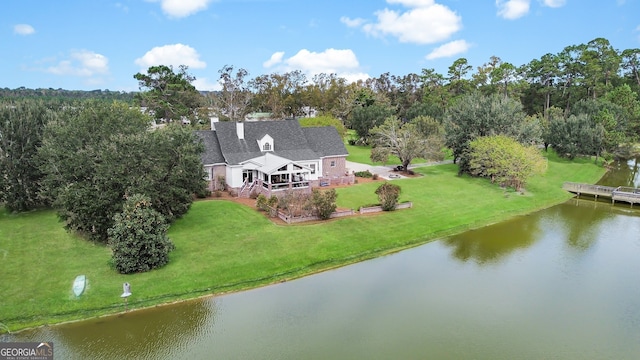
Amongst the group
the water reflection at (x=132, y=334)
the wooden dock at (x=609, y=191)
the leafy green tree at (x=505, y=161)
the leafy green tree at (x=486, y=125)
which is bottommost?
the water reflection at (x=132, y=334)

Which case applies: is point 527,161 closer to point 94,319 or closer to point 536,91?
point 94,319

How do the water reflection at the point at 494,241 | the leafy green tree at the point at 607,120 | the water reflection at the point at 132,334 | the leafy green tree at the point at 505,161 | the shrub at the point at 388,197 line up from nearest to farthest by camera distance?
the water reflection at the point at 132,334 < the water reflection at the point at 494,241 < the shrub at the point at 388,197 < the leafy green tree at the point at 505,161 < the leafy green tree at the point at 607,120

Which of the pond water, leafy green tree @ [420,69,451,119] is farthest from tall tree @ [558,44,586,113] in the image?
the pond water

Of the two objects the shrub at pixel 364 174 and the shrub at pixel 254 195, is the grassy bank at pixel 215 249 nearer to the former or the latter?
the shrub at pixel 254 195

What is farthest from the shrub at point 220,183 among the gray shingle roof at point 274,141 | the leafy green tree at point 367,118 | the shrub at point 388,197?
the leafy green tree at point 367,118

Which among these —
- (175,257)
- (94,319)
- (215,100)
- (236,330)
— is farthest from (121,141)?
(215,100)

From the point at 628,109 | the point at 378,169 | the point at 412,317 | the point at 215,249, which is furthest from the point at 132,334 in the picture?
the point at 628,109
